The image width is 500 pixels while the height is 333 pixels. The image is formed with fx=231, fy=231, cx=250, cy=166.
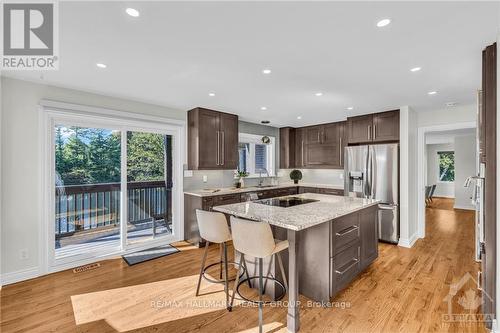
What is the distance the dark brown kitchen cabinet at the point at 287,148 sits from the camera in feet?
19.7

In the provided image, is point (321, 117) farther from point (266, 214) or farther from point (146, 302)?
point (146, 302)

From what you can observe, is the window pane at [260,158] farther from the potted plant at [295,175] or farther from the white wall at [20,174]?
the white wall at [20,174]

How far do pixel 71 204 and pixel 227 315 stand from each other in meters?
2.75

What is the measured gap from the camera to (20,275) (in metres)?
2.80

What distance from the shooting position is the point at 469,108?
393 cm

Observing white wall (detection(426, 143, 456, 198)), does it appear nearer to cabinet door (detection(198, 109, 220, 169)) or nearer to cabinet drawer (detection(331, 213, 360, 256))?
cabinet drawer (detection(331, 213, 360, 256))

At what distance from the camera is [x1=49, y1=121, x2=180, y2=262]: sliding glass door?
3.25 metres

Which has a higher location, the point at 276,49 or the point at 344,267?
the point at 276,49

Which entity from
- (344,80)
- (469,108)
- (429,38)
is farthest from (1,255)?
(469,108)

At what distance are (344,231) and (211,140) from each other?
279 cm

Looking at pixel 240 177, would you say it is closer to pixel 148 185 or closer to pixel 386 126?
pixel 148 185

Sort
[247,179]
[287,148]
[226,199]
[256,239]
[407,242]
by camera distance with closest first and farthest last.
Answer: [256,239], [407,242], [226,199], [247,179], [287,148]

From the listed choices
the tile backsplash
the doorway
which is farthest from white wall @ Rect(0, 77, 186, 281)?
the tile backsplash

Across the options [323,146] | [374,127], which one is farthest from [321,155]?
[374,127]
